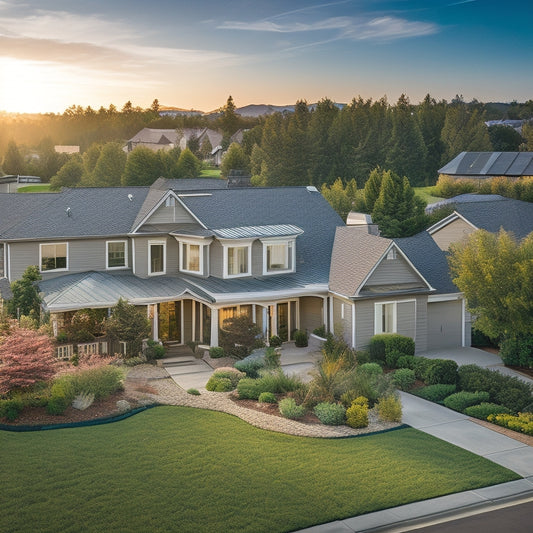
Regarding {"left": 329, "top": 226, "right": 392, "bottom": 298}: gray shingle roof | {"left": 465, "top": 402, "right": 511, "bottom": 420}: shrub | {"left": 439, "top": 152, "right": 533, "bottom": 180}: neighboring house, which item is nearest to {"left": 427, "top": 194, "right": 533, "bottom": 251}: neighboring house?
{"left": 329, "top": 226, "right": 392, "bottom": 298}: gray shingle roof

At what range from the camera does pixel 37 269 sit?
109ft

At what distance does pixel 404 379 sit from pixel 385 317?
495 centimetres

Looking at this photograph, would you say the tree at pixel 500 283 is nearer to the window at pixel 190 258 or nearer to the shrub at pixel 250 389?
the shrub at pixel 250 389

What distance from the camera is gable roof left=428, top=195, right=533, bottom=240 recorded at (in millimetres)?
39906

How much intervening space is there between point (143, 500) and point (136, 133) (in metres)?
166

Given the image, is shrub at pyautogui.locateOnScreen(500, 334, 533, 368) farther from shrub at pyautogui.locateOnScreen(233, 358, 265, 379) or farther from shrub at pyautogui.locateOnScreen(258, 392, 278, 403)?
shrub at pyautogui.locateOnScreen(258, 392, 278, 403)

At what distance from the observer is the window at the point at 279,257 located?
34.2 metres

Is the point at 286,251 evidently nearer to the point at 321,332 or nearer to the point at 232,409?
the point at 321,332

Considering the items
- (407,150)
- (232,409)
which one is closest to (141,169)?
(407,150)

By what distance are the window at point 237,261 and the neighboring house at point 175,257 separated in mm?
45

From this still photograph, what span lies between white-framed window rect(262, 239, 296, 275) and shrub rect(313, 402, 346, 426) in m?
12.3

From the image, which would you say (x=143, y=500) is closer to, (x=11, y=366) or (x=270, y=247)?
(x=11, y=366)

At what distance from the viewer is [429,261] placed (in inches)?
1339

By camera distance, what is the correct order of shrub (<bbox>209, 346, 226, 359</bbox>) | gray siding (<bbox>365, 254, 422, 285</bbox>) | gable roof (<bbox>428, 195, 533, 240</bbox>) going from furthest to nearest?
gable roof (<bbox>428, 195, 533, 240</bbox>) < gray siding (<bbox>365, 254, 422, 285</bbox>) < shrub (<bbox>209, 346, 226, 359</bbox>)
